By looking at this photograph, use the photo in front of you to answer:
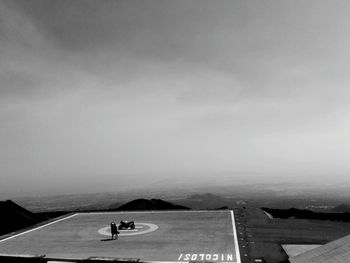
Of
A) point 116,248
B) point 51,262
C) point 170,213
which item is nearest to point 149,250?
point 116,248

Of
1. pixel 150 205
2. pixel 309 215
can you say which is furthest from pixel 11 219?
pixel 309 215

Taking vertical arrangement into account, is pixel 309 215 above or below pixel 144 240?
below

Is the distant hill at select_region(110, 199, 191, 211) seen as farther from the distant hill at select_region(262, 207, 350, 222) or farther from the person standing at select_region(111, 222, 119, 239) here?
the person standing at select_region(111, 222, 119, 239)

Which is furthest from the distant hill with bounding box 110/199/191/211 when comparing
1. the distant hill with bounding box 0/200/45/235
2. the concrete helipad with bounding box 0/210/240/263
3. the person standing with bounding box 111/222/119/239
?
the person standing with bounding box 111/222/119/239

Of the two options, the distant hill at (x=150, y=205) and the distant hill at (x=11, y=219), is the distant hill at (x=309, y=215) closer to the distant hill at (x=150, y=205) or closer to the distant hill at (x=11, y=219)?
the distant hill at (x=150, y=205)

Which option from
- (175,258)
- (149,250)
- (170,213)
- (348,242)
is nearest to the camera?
(348,242)

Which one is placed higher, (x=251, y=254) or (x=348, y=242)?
(x=348, y=242)

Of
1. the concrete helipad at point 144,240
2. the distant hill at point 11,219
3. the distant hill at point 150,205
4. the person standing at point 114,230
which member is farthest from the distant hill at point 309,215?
the distant hill at point 11,219

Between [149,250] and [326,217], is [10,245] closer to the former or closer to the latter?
[149,250]

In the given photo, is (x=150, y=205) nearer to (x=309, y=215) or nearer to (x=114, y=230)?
(x=309, y=215)
